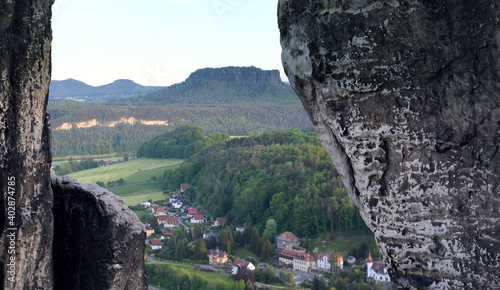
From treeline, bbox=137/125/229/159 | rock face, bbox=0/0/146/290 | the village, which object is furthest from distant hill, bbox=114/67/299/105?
rock face, bbox=0/0/146/290

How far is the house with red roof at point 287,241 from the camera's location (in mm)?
50850

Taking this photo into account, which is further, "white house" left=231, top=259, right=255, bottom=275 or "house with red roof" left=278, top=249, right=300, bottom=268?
"house with red roof" left=278, top=249, right=300, bottom=268

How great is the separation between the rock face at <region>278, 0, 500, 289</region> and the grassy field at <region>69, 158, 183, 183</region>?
6791cm

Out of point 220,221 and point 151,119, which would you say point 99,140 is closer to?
point 151,119

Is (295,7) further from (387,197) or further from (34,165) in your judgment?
(34,165)

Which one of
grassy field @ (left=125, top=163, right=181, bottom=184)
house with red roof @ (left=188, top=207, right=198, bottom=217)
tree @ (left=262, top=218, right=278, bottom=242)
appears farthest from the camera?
grassy field @ (left=125, top=163, right=181, bottom=184)

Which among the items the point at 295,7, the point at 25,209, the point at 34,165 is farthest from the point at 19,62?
the point at 295,7

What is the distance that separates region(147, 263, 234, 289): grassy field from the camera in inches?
1565

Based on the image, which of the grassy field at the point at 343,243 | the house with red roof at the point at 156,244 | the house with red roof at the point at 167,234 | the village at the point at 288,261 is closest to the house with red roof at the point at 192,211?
the village at the point at 288,261

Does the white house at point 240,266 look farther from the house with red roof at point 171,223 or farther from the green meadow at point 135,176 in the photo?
the green meadow at point 135,176

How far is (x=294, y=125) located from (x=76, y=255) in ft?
378

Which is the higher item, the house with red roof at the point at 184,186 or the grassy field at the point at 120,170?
the grassy field at the point at 120,170

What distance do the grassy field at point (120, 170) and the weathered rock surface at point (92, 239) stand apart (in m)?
64.0

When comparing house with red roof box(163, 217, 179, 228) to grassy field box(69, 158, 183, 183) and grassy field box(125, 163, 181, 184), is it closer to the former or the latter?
grassy field box(69, 158, 183, 183)
